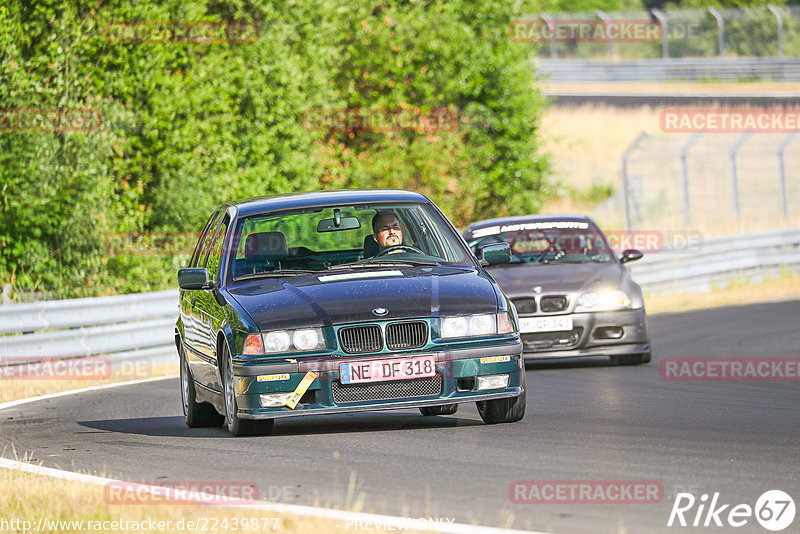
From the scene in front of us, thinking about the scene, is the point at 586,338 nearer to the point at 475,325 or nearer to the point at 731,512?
the point at 475,325

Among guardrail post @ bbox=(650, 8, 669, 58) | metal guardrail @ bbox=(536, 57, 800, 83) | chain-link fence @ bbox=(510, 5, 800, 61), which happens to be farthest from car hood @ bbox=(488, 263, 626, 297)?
guardrail post @ bbox=(650, 8, 669, 58)

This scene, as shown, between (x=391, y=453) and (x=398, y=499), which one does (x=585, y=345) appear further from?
(x=398, y=499)

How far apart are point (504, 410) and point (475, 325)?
826mm

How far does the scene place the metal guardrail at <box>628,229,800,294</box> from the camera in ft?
82.8

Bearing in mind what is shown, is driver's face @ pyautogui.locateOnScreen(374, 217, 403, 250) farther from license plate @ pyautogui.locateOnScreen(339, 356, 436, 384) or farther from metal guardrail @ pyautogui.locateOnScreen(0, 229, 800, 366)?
metal guardrail @ pyautogui.locateOnScreen(0, 229, 800, 366)

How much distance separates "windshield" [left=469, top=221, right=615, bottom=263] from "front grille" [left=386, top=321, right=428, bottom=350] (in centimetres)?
675

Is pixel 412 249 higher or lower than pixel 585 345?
Answer: higher

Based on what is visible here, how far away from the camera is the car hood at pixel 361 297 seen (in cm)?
887

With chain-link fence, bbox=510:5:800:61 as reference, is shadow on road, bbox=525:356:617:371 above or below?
below

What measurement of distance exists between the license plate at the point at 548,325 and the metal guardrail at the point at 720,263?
10160 mm

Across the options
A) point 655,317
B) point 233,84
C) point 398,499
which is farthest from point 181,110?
point 398,499

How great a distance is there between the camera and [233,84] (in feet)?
85.6

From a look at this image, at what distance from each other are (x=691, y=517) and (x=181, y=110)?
19.2 m

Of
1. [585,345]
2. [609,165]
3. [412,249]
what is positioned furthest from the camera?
[609,165]
